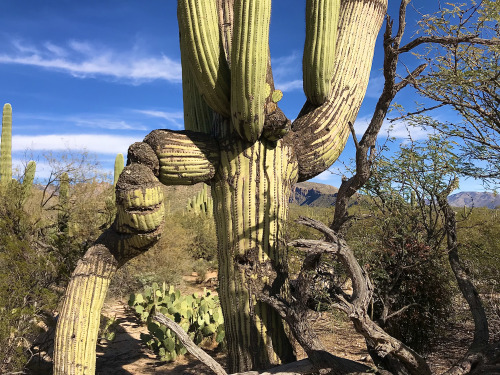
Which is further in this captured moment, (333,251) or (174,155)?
(174,155)

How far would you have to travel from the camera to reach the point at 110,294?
31.3 feet

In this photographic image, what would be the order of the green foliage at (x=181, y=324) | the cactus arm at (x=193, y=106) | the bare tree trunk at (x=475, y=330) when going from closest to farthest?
the bare tree trunk at (x=475, y=330) → the cactus arm at (x=193, y=106) → the green foliage at (x=181, y=324)

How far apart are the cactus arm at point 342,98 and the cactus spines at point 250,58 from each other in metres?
0.68

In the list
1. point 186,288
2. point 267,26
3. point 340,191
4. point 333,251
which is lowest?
point 186,288

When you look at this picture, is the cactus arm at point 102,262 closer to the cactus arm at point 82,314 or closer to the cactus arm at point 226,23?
the cactus arm at point 82,314

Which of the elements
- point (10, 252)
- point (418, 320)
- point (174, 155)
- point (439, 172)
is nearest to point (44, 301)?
point (10, 252)

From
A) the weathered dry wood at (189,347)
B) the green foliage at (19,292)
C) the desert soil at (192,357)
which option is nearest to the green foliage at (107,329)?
the desert soil at (192,357)

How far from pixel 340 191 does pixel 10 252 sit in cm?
424

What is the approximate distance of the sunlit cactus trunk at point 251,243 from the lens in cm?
316

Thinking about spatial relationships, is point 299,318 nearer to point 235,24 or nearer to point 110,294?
point 235,24

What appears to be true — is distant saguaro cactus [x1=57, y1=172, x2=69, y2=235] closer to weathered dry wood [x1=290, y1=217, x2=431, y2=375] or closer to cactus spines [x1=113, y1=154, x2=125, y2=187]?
cactus spines [x1=113, y1=154, x2=125, y2=187]

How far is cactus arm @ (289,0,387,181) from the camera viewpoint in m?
3.64

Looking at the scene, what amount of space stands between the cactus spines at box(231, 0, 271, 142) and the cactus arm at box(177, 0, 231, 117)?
0.65 feet

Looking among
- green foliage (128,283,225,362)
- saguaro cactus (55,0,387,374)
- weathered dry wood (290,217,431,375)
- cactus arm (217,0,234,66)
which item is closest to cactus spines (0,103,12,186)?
green foliage (128,283,225,362)
